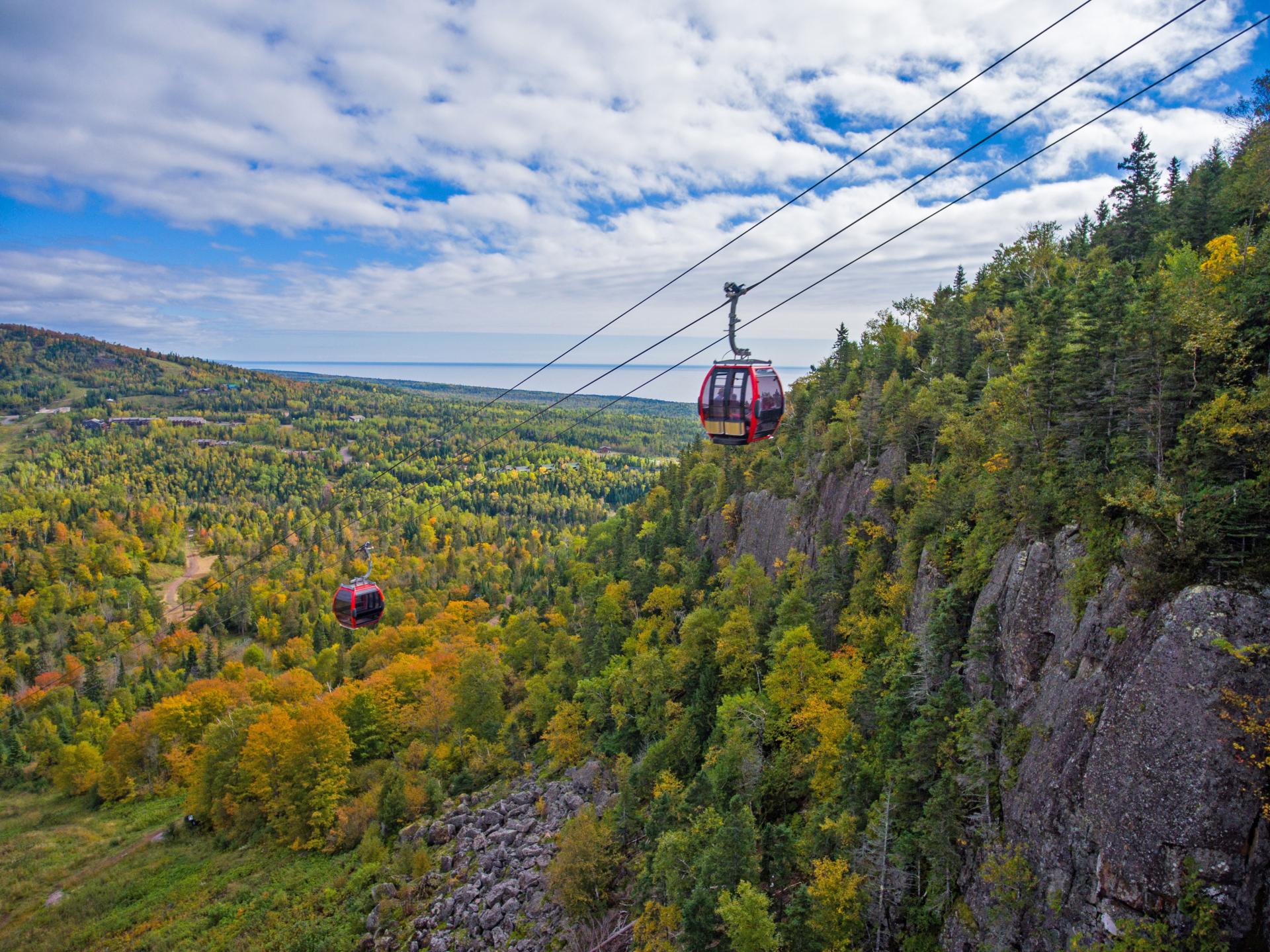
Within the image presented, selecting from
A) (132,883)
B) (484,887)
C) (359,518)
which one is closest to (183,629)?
(359,518)

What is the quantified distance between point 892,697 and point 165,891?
56601 mm

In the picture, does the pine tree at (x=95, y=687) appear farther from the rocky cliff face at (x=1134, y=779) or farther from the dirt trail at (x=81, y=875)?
the rocky cliff face at (x=1134, y=779)

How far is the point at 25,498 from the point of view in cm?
18812

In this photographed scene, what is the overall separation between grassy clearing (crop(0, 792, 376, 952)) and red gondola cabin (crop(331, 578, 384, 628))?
18.7 metres

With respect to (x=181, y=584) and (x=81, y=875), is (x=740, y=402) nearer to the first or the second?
(x=81, y=875)

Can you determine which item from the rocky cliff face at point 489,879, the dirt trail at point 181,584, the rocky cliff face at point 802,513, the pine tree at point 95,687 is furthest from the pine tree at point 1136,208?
the dirt trail at point 181,584

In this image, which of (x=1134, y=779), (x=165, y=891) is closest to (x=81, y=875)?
(x=165, y=891)

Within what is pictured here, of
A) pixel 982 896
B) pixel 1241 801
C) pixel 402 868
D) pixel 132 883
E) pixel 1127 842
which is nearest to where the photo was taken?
pixel 1241 801

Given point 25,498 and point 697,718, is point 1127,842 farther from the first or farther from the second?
point 25,498

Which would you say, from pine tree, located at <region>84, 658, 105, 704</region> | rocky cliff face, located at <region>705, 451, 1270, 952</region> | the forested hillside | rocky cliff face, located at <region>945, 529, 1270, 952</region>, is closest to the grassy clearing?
the forested hillside

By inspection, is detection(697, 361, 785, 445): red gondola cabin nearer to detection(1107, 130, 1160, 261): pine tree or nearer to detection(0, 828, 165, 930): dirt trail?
detection(1107, 130, 1160, 261): pine tree

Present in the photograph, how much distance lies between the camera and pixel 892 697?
23.3 meters

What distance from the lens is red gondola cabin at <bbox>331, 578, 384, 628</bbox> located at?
30406 mm

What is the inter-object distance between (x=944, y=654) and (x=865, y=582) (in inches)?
388
